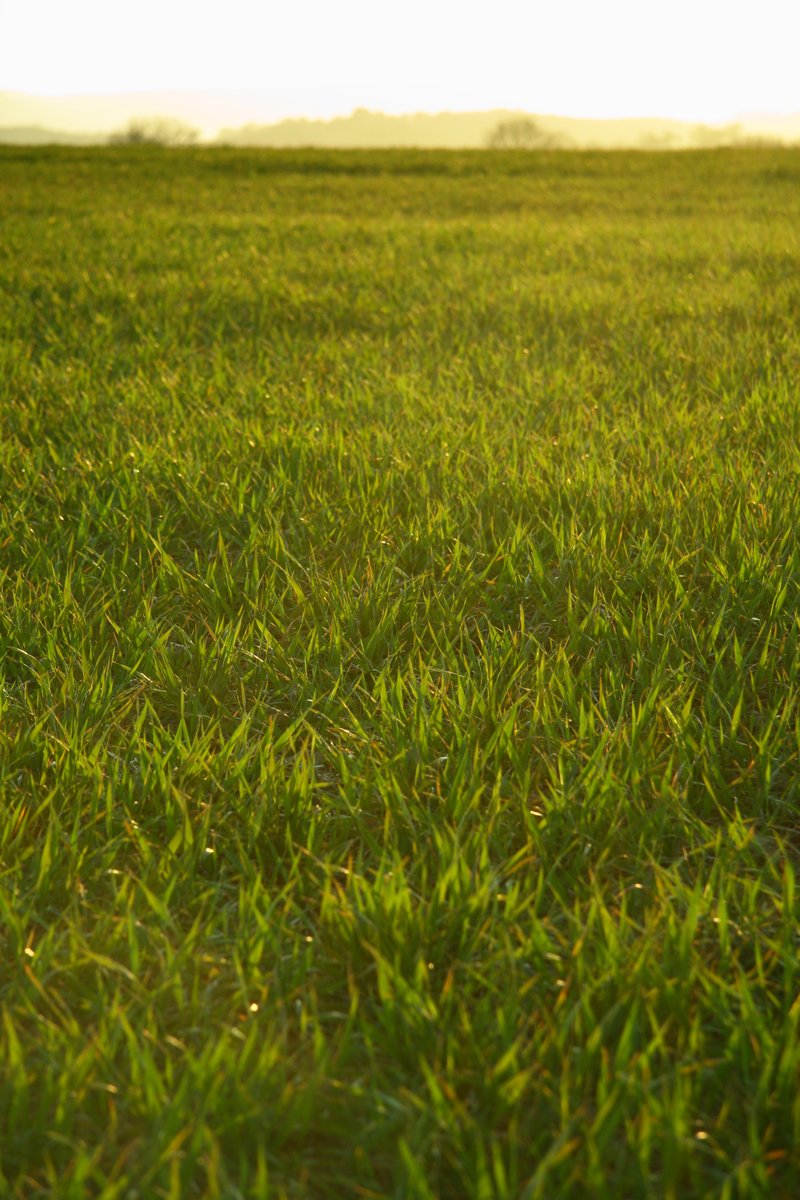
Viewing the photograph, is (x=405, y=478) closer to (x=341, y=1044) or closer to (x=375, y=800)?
(x=375, y=800)

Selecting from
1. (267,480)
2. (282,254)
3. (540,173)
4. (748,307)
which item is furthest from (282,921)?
(540,173)

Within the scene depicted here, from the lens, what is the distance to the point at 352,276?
6.53 m

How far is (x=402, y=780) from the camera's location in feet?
5.47

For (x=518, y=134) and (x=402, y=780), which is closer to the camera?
(x=402, y=780)

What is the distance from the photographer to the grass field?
43.1 inches

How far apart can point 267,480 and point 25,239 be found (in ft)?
21.4

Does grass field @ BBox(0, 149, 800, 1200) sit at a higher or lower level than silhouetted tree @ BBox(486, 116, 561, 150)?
lower

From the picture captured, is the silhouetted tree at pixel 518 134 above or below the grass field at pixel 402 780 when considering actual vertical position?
above

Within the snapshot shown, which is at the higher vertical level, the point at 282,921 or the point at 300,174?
the point at 300,174

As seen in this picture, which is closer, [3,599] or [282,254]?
[3,599]

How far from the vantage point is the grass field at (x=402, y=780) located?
1094mm

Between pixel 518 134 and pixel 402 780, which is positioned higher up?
pixel 518 134

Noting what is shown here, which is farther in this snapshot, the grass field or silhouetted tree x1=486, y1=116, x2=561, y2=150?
silhouetted tree x1=486, y1=116, x2=561, y2=150

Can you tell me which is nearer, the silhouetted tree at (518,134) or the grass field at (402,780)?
the grass field at (402,780)
